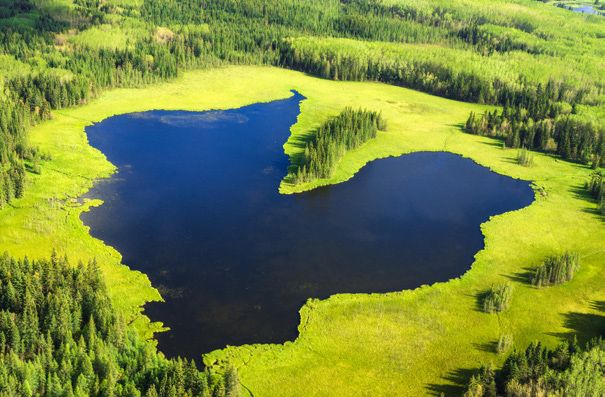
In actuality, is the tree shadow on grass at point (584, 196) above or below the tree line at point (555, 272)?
above

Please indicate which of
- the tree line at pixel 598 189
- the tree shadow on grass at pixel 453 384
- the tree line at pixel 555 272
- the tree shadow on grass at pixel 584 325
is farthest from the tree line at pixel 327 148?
the tree shadow on grass at pixel 453 384

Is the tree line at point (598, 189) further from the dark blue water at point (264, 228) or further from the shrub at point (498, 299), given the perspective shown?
the shrub at point (498, 299)

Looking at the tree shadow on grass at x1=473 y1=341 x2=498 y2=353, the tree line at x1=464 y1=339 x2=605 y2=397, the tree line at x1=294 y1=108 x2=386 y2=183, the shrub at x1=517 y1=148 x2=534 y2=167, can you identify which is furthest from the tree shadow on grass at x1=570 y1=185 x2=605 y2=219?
the tree shadow on grass at x1=473 y1=341 x2=498 y2=353

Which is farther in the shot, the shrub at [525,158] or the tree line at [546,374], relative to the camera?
the shrub at [525,158]

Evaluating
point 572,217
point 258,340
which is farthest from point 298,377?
point 572,217

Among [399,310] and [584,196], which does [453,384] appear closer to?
[399,310]
